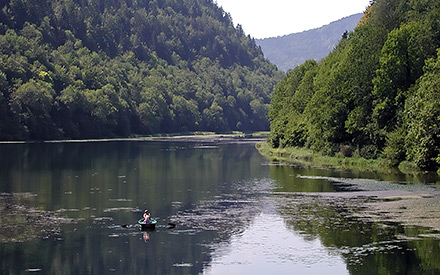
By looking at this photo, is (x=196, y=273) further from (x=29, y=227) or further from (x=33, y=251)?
(x=29, y=227)

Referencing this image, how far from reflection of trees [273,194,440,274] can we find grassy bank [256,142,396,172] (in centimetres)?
3064

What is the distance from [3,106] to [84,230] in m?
125

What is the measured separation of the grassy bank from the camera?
9111 centimetres

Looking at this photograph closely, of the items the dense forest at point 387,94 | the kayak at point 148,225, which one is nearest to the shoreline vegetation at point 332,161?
the dense forest at point 387,94

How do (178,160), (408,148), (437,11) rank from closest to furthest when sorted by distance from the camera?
(408,148) < (437,11) < (178,160)

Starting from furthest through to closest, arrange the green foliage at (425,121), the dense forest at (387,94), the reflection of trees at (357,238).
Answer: the dense forest at (387,94)
the green foliage at (425,121)
the reflection of trees at (357,238)

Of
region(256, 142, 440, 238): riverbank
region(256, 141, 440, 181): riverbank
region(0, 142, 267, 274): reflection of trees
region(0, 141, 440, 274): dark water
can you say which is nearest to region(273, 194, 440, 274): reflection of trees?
region(0, 141, 440, 274): dark water

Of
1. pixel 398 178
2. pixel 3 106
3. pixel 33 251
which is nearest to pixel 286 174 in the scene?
pixel 398 178

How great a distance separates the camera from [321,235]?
45875mm

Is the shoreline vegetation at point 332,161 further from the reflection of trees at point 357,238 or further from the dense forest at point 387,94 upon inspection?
the reflection of trees at point 357,238

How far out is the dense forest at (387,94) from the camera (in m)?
79.8

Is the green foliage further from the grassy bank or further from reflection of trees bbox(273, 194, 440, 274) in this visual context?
reflection of trees bbox(273, 194, 440, 274)

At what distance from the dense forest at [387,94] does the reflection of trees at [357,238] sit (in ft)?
74.6

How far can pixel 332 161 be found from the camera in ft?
329
